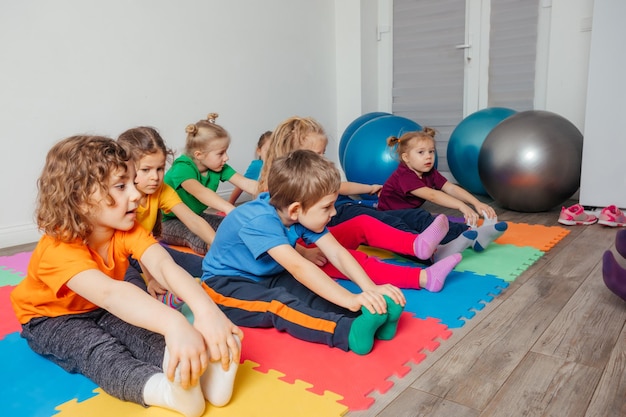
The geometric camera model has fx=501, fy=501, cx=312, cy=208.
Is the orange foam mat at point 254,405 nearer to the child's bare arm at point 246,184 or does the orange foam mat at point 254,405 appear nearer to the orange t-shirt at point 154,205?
the orange t-shirt at point 154,205

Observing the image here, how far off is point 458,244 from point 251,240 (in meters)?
1.07

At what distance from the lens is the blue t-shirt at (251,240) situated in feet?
5.11

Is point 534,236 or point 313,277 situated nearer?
point 313,277

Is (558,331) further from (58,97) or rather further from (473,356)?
(58,97)

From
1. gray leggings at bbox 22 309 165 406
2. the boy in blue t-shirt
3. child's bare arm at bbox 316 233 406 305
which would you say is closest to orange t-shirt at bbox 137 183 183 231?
the boy in blue t-shirt

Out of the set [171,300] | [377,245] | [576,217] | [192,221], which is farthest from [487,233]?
[171,300]

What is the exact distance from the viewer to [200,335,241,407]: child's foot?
1104 mm

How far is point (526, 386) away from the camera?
→ 1.23 metres

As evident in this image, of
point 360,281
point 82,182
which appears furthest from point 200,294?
point 360,281

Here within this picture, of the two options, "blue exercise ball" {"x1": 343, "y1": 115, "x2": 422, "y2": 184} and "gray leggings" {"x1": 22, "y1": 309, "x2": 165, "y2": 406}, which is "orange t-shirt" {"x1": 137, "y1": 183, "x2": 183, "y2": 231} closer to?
"gray leggings" {"x1": 22, "y1": 309, "x2": 165, "y2": 406}

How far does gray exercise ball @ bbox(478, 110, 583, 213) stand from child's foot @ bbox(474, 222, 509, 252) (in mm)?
950

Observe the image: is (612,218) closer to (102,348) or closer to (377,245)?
(377,245)

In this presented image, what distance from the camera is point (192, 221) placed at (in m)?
2.22

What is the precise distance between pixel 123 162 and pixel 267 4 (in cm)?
344
